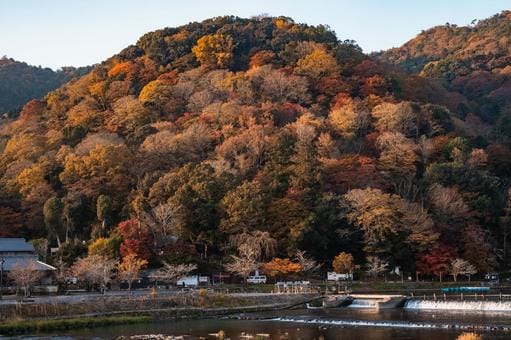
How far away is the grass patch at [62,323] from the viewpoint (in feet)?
109

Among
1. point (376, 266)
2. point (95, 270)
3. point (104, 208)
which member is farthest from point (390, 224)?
point (104, 208)

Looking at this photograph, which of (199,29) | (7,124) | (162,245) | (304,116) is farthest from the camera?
(199,29)

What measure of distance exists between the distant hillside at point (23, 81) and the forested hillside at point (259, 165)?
1685cm

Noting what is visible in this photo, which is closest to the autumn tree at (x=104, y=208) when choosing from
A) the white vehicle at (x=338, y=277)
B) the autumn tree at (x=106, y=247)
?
the autumn tree at (x=106, y=247)

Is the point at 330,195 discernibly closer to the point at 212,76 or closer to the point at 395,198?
the point at 395,198

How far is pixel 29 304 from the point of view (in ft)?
120

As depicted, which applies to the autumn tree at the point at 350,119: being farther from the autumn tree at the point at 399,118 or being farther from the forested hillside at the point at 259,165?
the autumn tree at the point at 399,118

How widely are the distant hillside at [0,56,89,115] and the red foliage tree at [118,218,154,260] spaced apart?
49.7 meters

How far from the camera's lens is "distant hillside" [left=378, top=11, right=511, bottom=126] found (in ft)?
333

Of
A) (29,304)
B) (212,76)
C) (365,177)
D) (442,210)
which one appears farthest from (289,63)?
(29,304)

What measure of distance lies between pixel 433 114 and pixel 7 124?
5937cm

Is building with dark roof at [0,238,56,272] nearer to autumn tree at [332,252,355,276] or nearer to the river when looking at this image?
the river

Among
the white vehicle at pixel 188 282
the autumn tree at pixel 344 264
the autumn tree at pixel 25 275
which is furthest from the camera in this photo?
the autumn tree at pixel 344 264

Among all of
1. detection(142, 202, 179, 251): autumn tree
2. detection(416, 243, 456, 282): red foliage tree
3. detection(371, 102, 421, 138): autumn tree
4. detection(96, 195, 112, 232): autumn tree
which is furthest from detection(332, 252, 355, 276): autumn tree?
detection(371, 102, 421, 138): autumn tree
